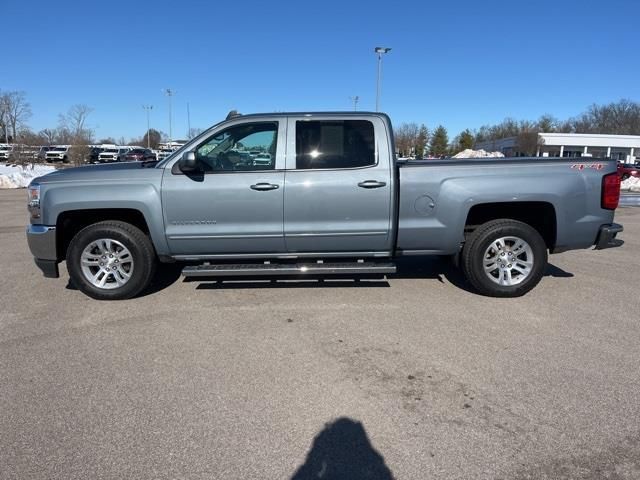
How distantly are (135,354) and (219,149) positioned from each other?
2.36 metres

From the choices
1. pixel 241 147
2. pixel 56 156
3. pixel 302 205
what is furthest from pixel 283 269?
pixel 56 156

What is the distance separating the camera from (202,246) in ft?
17.3

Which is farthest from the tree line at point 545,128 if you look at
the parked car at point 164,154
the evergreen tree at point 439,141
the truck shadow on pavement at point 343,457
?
the truck shadow on pavement at point 343,457

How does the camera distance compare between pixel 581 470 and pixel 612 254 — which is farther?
pixel 612 254

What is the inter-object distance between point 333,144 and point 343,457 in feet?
11.2

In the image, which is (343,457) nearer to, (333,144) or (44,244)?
(333,144)

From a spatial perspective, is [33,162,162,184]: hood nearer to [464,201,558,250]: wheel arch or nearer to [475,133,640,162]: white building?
[464,201,558,250]: wheel arch

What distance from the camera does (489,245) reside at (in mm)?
5375

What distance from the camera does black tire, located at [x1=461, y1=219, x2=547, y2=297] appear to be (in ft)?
17.5

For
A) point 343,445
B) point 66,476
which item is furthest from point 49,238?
point 343,445

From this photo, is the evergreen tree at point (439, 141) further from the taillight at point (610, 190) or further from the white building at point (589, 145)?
the taillight at point (610, 190)

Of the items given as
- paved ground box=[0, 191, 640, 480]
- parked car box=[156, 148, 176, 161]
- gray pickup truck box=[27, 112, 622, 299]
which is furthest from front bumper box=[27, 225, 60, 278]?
parked car box=[156, 148, 176, 161]

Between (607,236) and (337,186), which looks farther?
(607,236)

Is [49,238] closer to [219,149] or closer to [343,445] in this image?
[219,149]
